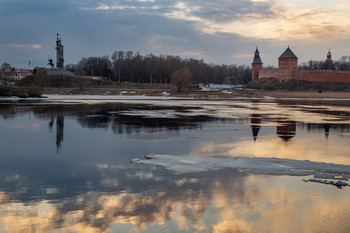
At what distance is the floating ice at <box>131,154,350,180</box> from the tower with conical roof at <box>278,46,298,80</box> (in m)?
96.1

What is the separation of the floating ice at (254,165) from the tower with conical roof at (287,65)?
315 ft

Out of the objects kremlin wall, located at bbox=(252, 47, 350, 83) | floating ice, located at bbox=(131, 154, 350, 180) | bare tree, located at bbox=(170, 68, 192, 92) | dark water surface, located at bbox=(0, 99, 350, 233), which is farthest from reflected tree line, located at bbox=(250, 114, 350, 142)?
kremlin wall, located at bbox=(252, 47, 350, 83)

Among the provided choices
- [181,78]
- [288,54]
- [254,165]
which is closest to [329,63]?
[288,54]

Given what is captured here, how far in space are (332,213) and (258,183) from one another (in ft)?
6.80

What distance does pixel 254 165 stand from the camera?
10062mm

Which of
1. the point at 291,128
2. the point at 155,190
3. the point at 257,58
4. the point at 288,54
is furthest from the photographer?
the point at 257,58

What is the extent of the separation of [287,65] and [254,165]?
98.2 metres

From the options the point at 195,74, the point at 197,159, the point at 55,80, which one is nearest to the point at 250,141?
the point at 197,159

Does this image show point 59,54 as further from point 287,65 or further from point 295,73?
point 295,73

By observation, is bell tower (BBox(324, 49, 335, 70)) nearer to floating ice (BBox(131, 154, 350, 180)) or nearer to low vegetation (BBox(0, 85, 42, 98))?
low vegetation (BBox(0, 85, 42, 98))

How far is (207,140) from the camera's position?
14.6 metres

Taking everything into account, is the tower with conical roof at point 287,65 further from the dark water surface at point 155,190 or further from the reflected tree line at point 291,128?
the dark water surface at point 155,190

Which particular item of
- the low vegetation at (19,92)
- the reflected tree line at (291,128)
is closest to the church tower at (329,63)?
the low vegetation at (19,92)

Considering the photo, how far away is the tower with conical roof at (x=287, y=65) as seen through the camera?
101m
